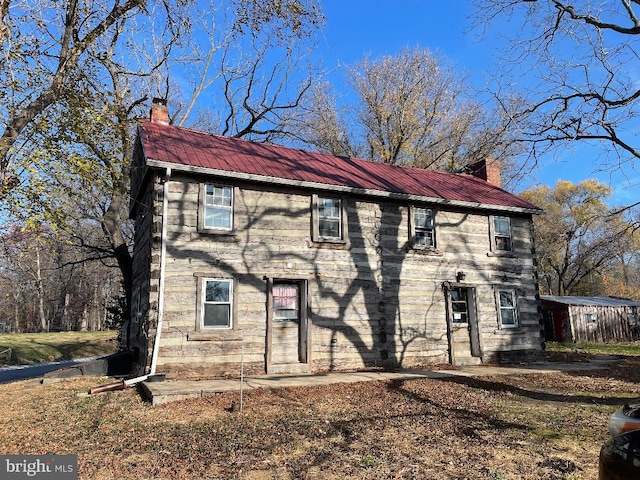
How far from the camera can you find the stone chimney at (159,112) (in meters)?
15.3

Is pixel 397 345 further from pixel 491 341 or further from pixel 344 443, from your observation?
pixel 344 443

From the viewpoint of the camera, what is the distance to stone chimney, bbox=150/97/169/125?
1534cm

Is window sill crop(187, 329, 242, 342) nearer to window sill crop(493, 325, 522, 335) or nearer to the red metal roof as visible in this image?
the red metal roof

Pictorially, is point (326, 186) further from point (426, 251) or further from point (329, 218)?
point (426, 251)

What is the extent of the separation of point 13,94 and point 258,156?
6577 millimetres

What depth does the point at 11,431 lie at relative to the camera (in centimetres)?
711

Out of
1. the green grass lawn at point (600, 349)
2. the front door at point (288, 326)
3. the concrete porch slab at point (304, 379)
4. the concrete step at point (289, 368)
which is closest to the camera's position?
the concrete porch slab at point (304, 379)

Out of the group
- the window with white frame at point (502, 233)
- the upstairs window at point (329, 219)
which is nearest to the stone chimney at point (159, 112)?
the upstairs window at point (329, 219)

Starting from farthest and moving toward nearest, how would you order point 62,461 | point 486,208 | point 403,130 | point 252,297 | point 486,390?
point 403,130 → point 486,208 → point 252,297 → point 486,390 → point 62,461

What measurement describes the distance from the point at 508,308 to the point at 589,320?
1879cm

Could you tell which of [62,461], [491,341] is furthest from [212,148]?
[491,341]

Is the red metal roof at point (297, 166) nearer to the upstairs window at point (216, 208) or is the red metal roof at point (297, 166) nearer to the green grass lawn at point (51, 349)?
the upstairs window at point (216, 208)

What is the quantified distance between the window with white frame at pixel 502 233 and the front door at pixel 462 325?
241 centimetres

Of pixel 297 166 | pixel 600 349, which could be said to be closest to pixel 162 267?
pixel 297 166
